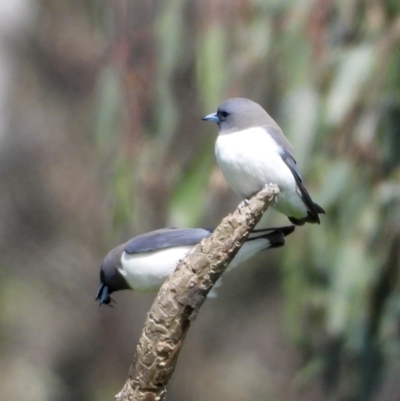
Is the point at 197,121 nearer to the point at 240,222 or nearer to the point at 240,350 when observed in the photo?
the point at 240,350

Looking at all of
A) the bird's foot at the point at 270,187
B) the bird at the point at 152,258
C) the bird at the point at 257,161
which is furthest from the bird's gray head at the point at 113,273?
the bird's foot at the point at 270,187

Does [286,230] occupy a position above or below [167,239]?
below

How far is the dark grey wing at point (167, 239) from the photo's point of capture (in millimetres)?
2387

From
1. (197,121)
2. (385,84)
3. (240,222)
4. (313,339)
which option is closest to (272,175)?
(240,222)

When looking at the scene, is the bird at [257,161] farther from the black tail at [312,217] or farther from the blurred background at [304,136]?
the blurred background at [304,136]

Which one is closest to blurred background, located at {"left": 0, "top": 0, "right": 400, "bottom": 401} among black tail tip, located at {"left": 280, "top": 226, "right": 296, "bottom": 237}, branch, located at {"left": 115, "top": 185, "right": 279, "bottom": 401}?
black tail tip, located at {"left": 280, "top": 226, "right": 296, "bottom": 237}

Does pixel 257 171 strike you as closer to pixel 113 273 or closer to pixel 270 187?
pixel 270 187

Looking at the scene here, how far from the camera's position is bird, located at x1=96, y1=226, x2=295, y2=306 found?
239 cm

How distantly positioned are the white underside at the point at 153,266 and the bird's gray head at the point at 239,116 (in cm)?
31

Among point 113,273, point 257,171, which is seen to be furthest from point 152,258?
point 257,171

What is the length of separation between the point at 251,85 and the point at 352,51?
1.18ft

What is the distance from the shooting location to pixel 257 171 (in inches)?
87.7

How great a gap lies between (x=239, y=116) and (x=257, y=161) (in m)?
0.19

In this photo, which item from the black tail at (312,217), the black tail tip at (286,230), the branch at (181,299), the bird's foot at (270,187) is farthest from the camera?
the black tail at (312,217)
